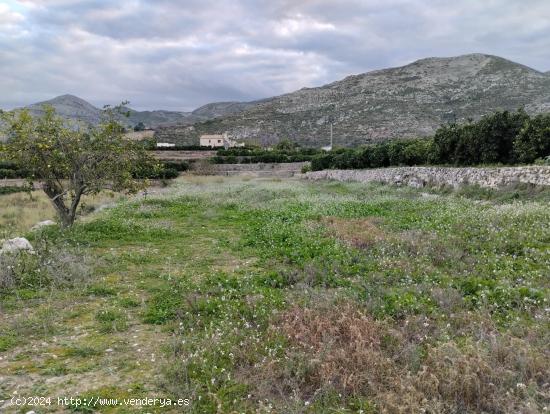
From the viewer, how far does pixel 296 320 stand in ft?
20.1

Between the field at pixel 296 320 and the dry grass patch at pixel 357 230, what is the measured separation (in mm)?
82

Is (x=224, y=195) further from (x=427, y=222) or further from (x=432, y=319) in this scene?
(x=432, y=319)

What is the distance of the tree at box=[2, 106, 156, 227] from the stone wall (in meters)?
15.1

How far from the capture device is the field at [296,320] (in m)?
4.55

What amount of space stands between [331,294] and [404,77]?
144453 mm

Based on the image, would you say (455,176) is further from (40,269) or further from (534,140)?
(40,269)

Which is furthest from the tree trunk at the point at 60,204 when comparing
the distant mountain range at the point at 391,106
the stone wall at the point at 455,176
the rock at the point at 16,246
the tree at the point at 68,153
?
the distant mountain range at the point at 391,106

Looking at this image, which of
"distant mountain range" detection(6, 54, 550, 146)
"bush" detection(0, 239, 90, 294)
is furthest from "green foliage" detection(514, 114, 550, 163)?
"distant mountain range" detection(6, 54, 550, 146)

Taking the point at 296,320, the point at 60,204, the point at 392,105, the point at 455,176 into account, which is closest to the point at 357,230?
the point at 296,320

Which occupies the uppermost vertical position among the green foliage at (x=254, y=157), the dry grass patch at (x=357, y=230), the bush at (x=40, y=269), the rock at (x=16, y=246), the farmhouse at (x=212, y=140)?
the farmhouse at (x=212, y=140)

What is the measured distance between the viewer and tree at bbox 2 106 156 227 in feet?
46.4

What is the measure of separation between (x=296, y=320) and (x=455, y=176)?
19013mm

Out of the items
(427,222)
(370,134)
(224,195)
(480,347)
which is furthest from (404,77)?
(480,347)

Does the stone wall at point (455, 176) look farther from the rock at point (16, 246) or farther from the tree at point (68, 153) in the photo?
the rock at point (16, 246)
